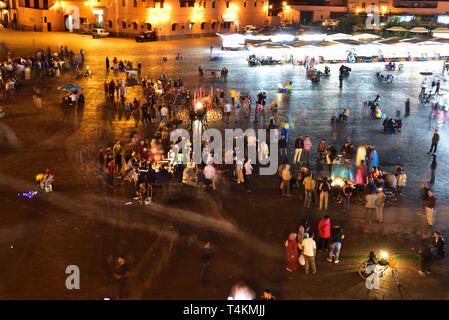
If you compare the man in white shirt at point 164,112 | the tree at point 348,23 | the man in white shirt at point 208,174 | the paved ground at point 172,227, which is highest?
the tree at point 348,23

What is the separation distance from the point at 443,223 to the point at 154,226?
875cm

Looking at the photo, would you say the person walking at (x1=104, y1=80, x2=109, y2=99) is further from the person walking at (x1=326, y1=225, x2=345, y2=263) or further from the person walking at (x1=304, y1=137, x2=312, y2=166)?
the person walking at (x1=326, y1=225, x2=345, y2=263)

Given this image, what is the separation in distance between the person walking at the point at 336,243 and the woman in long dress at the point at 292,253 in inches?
42.8

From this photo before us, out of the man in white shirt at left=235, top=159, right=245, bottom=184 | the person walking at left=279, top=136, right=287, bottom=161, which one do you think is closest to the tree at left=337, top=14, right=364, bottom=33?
the person walking at left=279, top=136, right=287, bottom=161

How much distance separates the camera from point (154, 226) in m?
13.9

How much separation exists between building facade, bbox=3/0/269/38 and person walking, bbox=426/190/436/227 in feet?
171

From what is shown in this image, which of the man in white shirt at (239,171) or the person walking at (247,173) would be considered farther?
the man in white shirt at (239,171)

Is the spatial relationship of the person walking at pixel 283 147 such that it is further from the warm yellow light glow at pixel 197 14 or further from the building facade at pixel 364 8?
the building facade at pixel 364 8

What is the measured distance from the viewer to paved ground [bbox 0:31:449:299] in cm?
1112

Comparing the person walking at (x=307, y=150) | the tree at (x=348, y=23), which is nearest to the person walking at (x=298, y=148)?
the person walking at (x=307, y=150)

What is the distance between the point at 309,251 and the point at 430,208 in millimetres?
4964

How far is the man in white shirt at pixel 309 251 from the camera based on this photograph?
11461 millimetres
